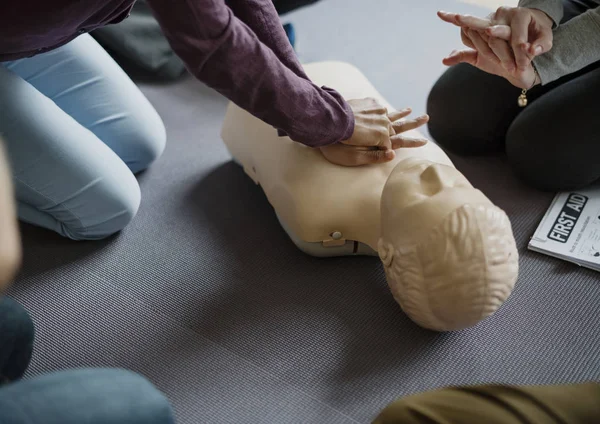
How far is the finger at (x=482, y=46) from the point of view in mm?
1127

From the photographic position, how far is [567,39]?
1.15m

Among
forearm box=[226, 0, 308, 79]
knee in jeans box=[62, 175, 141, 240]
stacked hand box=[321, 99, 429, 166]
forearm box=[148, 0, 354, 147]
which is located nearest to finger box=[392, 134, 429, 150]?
stacked hand box=[321, 99, 429, 166]

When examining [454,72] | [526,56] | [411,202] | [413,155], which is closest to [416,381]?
[411,202]

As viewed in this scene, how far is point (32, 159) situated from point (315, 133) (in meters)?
0.57

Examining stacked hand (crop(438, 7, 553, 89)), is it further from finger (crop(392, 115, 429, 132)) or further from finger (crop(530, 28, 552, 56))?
finger (crop(392, 115, 429, 132))

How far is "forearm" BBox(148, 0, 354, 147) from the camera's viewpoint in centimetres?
80

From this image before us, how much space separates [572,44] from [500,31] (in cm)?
19

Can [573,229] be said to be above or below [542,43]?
below

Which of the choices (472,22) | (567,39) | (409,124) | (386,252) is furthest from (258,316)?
(567,39)

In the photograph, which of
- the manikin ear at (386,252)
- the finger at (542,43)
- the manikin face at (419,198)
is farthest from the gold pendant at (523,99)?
the manikin ear at (386,252)

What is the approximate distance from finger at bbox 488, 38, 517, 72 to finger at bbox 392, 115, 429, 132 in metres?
0.18

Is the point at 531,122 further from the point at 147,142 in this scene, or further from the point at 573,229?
the point at 147,142

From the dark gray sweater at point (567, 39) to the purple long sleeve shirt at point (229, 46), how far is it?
44cm

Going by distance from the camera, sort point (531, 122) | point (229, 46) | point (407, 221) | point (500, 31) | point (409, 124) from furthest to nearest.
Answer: point (531, 122), point (409, 124), point (500, 31), point (407, 221), point (229, 46)
